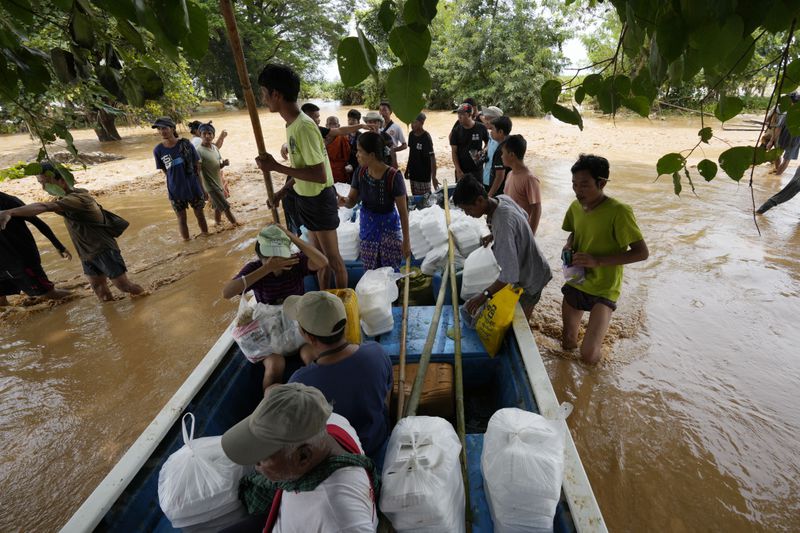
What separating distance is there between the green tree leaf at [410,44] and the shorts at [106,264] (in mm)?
4493

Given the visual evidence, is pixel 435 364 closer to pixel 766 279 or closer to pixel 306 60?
pixel 766 279

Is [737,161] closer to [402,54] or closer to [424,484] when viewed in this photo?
[402,54]

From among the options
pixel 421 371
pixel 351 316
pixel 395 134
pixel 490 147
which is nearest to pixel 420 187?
pixel 395 134

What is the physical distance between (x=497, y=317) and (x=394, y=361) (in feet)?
2.48

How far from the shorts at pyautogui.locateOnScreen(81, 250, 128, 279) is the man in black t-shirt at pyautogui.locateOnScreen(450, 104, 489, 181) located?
422cm

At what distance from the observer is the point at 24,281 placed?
4.14 m

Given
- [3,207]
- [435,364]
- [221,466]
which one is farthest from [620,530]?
[3,207]

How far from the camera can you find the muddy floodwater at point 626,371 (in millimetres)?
2414

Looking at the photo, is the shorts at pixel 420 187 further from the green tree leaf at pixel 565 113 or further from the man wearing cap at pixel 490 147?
the green tree leaf at pixel 565 113

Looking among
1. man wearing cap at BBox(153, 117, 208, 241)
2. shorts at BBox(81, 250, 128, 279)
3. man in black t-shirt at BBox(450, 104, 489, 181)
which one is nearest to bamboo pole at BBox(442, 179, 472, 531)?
man in black t-shirt at BBox(450, 104, 489, 181)

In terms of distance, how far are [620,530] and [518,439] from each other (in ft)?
4.03

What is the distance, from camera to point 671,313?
13.4 feet

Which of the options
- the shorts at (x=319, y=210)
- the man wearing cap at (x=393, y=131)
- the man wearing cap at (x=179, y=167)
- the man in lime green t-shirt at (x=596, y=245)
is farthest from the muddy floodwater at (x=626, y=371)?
the man wearing cap at (x=393, y=131)

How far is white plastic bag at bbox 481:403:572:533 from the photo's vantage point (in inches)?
57.7
